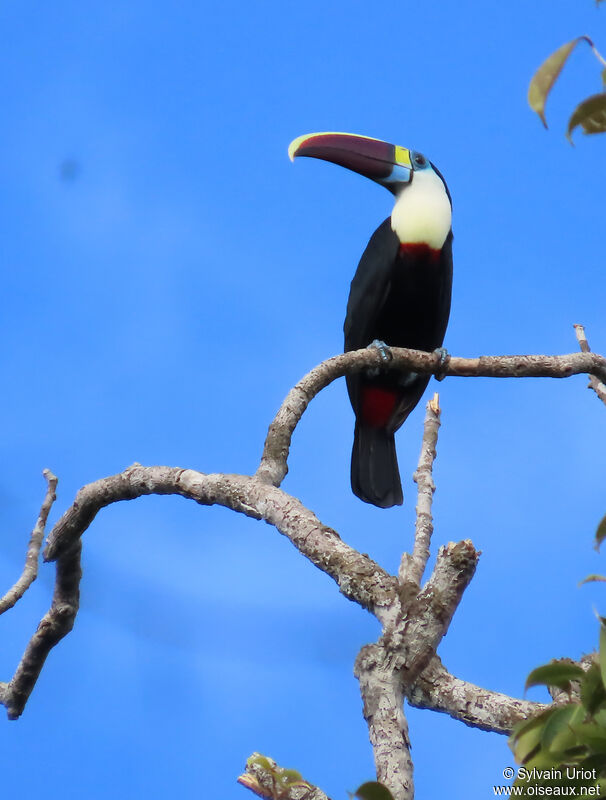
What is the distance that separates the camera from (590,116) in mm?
1343

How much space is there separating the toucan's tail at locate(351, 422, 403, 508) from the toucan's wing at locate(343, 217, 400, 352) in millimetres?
534

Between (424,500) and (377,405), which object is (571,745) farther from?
(377,405)

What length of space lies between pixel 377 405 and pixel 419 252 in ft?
2.88

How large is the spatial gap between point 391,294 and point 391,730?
3405 mm

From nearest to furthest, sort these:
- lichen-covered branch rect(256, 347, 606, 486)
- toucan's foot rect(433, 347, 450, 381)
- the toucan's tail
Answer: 1. lichen-covered branch rect(256, 347, 606, 486)
2. toucan's foot rect(433, 347, 450, 381)
3. the toucan's tail

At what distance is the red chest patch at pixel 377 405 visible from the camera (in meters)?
5.29

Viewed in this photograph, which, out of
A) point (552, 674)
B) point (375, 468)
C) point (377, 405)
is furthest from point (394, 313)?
point (552, 674)

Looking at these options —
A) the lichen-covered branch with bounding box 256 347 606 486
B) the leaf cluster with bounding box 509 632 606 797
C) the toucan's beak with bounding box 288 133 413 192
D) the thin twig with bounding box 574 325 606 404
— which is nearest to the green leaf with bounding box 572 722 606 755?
the leaf cluster with bounding box 509 632 606 797

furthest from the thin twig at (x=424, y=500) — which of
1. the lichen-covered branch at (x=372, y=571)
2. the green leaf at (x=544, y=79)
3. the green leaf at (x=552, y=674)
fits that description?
the green leaf at (x=544, y=79)

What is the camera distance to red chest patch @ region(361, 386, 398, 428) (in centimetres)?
529

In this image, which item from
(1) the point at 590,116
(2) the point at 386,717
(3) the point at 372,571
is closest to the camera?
(1) the point at 590,116

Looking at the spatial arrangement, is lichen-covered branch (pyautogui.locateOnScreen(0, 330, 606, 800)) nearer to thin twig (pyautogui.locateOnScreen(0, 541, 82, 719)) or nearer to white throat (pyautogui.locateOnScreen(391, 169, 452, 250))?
thin twig (pyautogui.locateOnScreen(0, 541, 82, 719))

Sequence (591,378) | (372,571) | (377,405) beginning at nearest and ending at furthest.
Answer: (372,571), (591,378), (377,405)

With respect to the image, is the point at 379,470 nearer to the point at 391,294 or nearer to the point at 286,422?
the point at 391,294
